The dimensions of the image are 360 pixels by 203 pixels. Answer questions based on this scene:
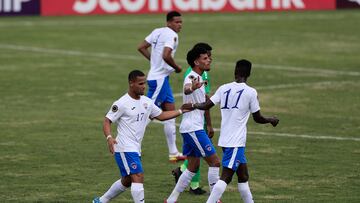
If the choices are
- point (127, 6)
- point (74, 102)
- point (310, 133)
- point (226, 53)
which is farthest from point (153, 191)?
point (127, 6)

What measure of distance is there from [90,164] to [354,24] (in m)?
29.5

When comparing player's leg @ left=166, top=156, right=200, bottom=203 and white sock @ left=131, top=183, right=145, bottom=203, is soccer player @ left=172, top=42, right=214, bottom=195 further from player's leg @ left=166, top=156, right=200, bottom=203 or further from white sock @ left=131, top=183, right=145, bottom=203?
white sock @ left=131, top=183, right=145, bottom=203

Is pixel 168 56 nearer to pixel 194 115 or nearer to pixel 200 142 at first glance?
pixel 194 115

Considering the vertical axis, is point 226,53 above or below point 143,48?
below

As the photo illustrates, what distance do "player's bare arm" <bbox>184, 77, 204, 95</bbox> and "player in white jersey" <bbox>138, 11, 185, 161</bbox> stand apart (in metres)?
4.59

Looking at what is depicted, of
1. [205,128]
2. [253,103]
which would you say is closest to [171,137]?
[205,128]

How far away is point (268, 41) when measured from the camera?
1618 inches

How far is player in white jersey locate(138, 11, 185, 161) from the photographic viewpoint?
795 inches

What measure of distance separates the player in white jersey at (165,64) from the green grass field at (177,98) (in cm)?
93

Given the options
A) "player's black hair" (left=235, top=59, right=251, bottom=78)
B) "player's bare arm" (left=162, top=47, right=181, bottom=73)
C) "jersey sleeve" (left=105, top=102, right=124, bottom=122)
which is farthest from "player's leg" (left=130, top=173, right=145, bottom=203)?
"player's bare arm" (left=162, top=47, right=181, bottom=73)

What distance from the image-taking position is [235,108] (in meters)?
14.5

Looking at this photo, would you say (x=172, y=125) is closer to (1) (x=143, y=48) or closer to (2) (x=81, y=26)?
(1) (x=143, y=48)

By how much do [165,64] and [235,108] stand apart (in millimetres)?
6434

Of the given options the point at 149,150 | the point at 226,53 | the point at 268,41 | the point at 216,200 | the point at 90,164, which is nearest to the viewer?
the point at 216,200
